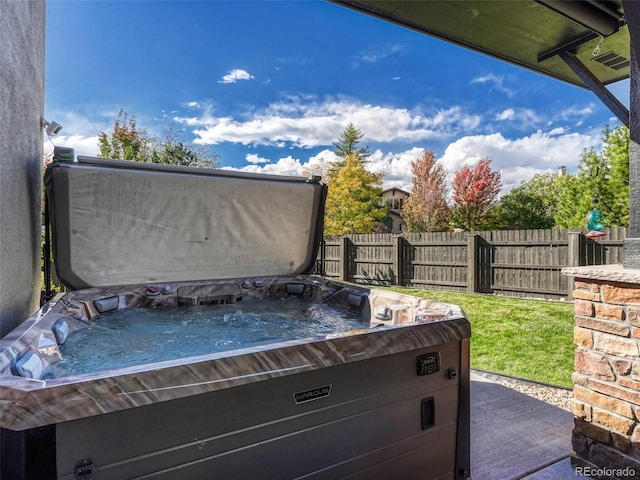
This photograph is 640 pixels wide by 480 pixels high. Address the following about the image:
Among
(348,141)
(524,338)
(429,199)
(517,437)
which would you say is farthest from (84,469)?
(348,141)

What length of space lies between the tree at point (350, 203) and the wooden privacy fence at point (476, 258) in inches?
156

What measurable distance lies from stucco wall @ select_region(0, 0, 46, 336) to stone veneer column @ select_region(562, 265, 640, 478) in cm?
273

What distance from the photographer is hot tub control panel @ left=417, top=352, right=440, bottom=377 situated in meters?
1.34

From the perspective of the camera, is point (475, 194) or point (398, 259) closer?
point (398, 259)

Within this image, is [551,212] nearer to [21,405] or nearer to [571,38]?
[571,38]

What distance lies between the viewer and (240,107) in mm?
11234

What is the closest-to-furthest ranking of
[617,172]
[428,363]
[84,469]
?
[84,469] < [428,363] < [617,172]

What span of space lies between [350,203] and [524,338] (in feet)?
31.3

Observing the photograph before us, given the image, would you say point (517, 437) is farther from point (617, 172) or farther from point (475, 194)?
point (475, 194)

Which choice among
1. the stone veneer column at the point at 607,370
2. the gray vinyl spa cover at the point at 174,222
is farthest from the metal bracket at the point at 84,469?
the gray vinyl spa cover at the point at 174,222

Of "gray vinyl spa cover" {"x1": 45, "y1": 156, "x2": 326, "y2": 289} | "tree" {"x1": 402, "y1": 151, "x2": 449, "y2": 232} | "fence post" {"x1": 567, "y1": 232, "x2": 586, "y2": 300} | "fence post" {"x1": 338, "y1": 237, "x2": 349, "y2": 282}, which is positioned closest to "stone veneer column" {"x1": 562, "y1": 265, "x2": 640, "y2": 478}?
"gray vinyl spa cover" {"x1": 45, "y1": 156, "x2": 326, "y2": 289}

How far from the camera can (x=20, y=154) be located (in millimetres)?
1918

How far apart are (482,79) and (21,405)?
1656 centimetres

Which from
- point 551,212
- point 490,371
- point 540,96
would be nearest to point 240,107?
point 490,371
